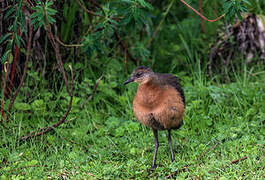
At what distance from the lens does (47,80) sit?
593cm

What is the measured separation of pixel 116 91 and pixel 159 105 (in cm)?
206

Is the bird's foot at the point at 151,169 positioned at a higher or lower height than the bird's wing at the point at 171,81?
lower

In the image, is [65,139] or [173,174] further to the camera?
[65,139]

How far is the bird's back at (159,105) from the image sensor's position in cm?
425

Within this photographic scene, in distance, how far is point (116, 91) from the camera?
20.4 ft

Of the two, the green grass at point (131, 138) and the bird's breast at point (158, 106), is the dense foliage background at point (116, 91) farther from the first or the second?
the bird's breast at point (158, 106)

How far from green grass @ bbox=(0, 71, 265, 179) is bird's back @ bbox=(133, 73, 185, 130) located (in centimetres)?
44

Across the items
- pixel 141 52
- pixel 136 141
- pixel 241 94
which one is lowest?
pixel 136 141

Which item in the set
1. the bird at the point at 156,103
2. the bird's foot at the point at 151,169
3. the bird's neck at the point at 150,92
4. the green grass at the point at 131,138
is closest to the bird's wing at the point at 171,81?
the bird at the point at 156,103

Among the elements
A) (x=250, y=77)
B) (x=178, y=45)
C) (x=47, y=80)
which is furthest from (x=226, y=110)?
(x=47, y=80)

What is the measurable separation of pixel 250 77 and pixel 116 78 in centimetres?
197

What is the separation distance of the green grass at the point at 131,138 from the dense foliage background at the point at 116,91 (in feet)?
0.04

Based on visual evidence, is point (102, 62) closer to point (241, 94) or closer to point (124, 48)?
point (124, 48)

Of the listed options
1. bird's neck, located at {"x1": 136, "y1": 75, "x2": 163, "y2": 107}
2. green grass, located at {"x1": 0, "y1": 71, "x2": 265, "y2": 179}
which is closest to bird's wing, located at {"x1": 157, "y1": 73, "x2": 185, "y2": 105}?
bird's neck, located at {"x1": 136, "y1": 75, "x2": 163, "y2": 107}
